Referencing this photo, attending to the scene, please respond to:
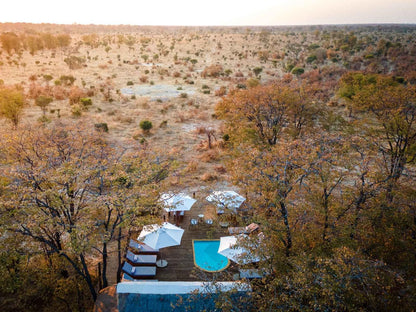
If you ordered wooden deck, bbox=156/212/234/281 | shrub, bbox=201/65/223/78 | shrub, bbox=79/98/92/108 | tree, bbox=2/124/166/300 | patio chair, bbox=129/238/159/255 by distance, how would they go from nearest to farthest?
tree, bbox=2/124/166/300 < wooden deck, bbox=156/212/234/281 < patio chair, bbox=129/238/159/255 < shrub, bbox=79/98/92/108 < shrub, bbox=201/65/223/78

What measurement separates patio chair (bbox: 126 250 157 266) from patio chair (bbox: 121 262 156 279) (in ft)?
0.87

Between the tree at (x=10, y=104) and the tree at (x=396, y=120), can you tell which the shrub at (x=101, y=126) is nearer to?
the tree at (x=10, y=104)

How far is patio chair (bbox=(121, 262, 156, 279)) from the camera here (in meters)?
13.8

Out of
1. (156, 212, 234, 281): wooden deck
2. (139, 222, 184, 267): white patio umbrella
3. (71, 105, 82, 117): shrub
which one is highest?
(71, 105, 82, 117): shrub

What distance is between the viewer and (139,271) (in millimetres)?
14031

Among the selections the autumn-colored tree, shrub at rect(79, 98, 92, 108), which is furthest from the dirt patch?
the autumn-colored tree

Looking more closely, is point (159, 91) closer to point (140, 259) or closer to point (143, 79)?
point (143, 79)

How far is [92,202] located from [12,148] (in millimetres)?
6863

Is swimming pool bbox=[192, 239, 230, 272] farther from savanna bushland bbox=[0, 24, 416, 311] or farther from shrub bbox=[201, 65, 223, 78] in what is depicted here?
shrub bbox=[201, 65, 223, 78]

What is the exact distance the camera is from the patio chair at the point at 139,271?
1380cm

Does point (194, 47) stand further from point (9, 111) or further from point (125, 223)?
point (125, 223)

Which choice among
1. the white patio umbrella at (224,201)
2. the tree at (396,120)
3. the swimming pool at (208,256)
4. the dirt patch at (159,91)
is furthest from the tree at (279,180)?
the dirt patch at (159,91)

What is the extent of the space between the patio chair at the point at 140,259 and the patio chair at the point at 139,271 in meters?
0.26

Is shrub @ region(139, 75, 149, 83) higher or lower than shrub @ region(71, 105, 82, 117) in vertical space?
higher
